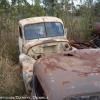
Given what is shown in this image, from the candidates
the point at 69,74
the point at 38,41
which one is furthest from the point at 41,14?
the point at 69,74

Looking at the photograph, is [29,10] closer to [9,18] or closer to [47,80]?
[9,18]

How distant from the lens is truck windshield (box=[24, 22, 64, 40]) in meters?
5.56

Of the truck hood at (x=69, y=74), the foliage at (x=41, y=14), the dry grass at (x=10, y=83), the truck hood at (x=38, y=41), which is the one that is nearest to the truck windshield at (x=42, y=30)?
the truck hood at (x=38, y=41)

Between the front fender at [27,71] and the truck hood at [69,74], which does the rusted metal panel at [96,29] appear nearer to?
the front fender at [27,71]

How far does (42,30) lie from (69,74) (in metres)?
3.88

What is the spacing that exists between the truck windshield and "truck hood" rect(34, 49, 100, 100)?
312 centimetres

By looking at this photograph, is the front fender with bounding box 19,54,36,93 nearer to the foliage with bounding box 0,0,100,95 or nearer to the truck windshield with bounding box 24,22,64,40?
the truck windshield with bounding box 24,22,64,40

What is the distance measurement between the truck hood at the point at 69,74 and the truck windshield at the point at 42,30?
3.12 meters

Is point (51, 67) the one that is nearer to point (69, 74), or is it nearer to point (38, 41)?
point (69, 74)

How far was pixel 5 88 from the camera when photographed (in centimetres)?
429

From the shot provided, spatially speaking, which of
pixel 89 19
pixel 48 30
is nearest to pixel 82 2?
pixel 89 19

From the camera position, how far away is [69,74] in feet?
6.08

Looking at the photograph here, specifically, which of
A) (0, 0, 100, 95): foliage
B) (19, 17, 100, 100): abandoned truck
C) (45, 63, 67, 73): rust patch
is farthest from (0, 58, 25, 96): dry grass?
(0, 0, 100, 95): foliage

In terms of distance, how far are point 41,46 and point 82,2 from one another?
A: 587cm
